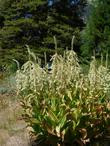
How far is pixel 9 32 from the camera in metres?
21.5

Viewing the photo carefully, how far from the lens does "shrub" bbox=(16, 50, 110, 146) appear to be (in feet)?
22.7

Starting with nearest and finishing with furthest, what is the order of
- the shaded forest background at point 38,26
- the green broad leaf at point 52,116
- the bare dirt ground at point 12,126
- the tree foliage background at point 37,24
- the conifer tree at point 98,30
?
1. the green broad leaf at point 52,116
2. the bare dirt ground at point 12,126
3. the conifer tree at point 98,30
4. the shaded forest background at point 38,26
5. the tree foliage background at point 37,24

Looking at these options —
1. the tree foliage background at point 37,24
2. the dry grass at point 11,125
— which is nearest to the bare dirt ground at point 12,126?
the dry grass at point 11,125

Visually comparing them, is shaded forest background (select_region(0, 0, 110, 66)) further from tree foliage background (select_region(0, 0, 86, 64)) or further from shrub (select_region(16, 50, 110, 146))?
shrub (select_region(16, 50, 110, 146))

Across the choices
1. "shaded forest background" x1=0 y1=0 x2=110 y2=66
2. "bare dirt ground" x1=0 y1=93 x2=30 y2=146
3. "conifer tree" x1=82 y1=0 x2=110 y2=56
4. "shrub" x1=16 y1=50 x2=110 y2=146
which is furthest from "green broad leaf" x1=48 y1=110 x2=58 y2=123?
"shaded forest background" x1=0 y1=0 x2=110 y2=66

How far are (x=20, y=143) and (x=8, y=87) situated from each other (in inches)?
197

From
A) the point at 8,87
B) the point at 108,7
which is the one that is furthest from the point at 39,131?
the point at 8,87

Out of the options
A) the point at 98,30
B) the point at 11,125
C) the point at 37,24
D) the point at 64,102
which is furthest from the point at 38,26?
the point at 64,102

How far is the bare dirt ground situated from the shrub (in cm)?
49

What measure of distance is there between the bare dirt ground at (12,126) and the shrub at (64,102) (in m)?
0.49

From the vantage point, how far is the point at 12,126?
28.1 feet

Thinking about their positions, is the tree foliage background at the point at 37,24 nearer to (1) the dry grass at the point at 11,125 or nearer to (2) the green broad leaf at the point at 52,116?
(1) the dry grass at the point at 11,125

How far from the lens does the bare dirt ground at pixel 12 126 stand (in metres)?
7.66

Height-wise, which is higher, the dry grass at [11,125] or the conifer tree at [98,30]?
the conifer tree at [98,30]
